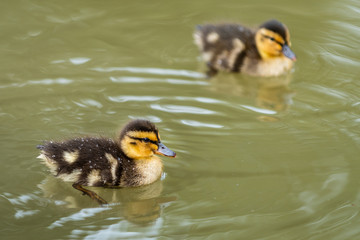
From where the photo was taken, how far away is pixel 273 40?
5.62 m

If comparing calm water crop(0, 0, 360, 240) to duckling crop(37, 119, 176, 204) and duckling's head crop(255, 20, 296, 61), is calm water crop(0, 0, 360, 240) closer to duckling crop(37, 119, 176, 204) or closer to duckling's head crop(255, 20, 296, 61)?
duckling crop(37, 119, 176, 204)

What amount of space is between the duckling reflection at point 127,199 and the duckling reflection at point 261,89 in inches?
59.7

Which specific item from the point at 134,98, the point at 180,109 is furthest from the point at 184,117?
the point at 134,98

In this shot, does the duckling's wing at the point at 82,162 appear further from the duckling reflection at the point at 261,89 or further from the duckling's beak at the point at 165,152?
the duckling reflection at the point at 261,89

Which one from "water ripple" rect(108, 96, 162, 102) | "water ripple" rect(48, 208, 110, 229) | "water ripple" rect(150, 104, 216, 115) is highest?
"water ripple" rect(108, 96, 162, 102)

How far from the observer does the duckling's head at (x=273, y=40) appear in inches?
220

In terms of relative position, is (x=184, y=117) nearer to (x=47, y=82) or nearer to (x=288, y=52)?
(x=47, y=82)

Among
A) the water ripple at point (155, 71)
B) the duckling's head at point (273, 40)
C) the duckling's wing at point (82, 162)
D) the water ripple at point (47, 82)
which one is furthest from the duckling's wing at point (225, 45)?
the duckling's wing at point (82, 162)

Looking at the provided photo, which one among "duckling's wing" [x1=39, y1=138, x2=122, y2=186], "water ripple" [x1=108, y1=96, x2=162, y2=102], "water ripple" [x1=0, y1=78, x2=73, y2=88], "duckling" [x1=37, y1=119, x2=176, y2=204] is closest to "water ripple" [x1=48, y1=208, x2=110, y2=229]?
"duckling" [x1=37, y1=119, x2=176, y2=204]

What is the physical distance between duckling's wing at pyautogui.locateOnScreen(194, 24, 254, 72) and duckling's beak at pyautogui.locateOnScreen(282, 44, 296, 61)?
0.32 meters

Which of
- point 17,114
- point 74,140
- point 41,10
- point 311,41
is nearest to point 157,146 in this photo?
point 74,140

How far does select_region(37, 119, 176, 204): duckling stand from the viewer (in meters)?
3.81

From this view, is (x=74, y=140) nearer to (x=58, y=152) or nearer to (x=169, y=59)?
(x=58, y=152)

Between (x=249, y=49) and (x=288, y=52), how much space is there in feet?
1.18
